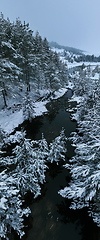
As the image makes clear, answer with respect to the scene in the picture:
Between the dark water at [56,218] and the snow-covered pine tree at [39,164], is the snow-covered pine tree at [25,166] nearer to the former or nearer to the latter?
the snow-covered pine tree at [39,164]

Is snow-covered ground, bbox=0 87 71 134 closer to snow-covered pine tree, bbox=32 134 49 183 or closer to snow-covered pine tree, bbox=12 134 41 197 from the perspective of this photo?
snow-covered pine tree, bbox=32 134 49 183

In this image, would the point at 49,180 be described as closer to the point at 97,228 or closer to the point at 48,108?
the point at 97,228

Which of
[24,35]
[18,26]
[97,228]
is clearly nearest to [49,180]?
[97,228]

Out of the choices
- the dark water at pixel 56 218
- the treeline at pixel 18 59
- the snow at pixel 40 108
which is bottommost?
the dark water at pixel 56 218

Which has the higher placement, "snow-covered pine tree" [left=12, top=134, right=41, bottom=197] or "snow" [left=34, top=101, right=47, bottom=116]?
"snow" [left=34, top=101, right=47, bottom=116]

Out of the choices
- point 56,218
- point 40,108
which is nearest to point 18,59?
point 40,108

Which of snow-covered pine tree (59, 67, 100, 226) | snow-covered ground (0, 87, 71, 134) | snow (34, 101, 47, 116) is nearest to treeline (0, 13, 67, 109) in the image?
snow-covered ground (0, 87, 71, 134)

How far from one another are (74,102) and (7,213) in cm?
2910

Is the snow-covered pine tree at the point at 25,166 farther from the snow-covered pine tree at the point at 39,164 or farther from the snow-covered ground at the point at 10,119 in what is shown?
the snow-covered ground at the point at 10,119

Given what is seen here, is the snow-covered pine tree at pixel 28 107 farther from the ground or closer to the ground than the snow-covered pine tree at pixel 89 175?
farther from the ground

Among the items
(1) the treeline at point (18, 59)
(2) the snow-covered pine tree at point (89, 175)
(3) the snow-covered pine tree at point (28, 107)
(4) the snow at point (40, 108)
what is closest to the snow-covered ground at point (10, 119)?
(4) the snow at point (40, 108)

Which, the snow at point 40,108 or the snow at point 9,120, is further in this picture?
the snow at point 40,108

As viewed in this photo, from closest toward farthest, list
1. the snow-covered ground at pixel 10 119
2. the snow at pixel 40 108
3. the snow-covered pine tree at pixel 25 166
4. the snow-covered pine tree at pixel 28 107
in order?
the snow-covered pine tree at pixel 25 166 < the snow-covered ground at pixel 10 119 < the snow-covered pine tree at pixel 28 107 < the snow at pixel 40 108

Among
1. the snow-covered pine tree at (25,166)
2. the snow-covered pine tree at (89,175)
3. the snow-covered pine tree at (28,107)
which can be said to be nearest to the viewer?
the snow-covered pine tree at (89,175)
